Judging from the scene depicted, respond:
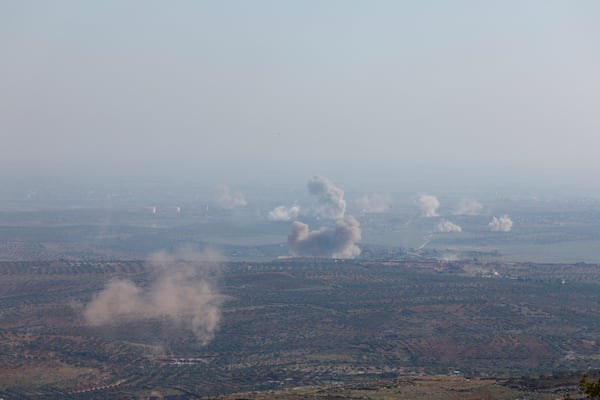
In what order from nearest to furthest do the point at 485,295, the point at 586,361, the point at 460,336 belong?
the point at 586,361 < the point at 460,336 < the point at 485,295

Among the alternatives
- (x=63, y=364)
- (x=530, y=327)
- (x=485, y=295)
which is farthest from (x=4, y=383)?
(x=485, y=295)

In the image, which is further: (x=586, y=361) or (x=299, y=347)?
(x=299, y=347)

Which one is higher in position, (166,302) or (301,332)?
(166,302)

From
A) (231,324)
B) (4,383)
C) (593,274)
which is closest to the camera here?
(4,383)

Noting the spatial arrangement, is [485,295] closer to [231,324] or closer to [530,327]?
[530,327]

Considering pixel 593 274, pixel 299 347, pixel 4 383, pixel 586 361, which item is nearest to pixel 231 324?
pixel 299 347

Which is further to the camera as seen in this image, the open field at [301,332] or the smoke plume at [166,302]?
the smoke plume at [166,302]

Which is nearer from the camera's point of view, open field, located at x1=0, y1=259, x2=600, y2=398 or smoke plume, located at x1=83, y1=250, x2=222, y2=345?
open field, located at x1=0, y1=259, x2=600, y2=398

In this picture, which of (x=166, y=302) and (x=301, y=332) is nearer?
(x=301, y=332)
